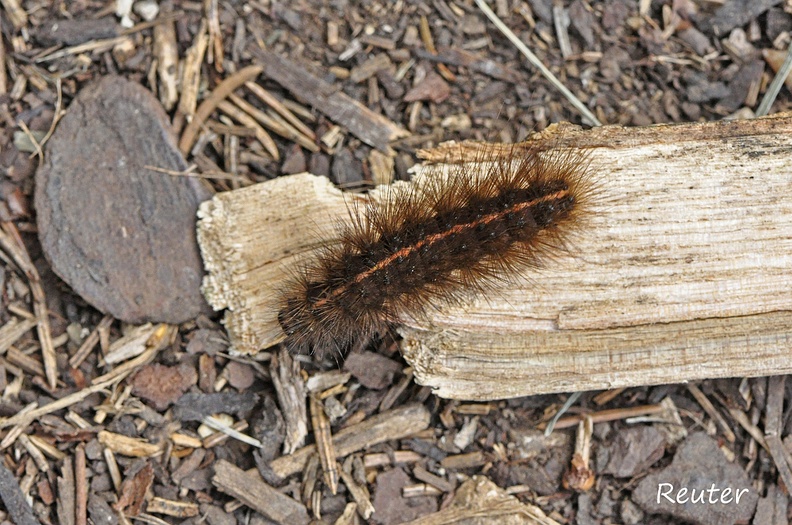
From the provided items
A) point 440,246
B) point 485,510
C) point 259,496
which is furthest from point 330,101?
point 485,510

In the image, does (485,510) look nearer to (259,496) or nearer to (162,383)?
(259,496)

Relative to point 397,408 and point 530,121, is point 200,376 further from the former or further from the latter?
point 530,121

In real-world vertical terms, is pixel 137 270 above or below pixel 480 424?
above

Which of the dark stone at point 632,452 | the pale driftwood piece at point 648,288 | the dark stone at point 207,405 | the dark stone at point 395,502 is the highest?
the pale driftwood piece at point 648,288

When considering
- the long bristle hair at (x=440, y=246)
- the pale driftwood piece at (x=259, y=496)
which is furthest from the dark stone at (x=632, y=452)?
the pale driftwood piece at (x=259, y=496)

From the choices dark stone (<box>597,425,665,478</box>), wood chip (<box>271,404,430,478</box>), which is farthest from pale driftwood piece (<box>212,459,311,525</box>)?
dark stone (<box>597,425,665,478</box>)

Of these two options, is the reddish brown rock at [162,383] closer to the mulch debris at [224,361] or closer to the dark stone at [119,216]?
the mulch debris at [224,361]

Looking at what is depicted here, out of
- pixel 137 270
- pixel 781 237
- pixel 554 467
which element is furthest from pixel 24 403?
pixel 781 237
